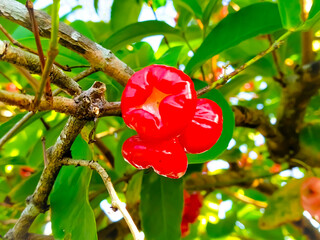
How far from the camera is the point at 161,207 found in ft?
3.35

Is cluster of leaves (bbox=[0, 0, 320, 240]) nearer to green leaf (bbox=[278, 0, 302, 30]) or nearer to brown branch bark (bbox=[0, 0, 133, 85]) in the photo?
green leaf (bbox=[278, 0, 302, 30])

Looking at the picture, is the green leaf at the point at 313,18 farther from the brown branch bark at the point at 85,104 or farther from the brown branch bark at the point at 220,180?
the brown branch bark at the point at 220,180

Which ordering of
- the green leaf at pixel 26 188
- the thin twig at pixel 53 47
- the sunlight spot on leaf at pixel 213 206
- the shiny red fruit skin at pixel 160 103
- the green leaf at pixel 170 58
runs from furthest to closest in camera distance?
1. the sunlight spot on leaf at pixel 213 206
2. the green leaf at pixel 26 188
3. the green leaf at pixel 170 58
4. the shiny red fruit skin at pixel 160 103
5. the thin twig at pixel 53 47

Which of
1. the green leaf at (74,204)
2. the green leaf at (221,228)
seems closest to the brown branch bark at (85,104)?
the green leaf at (74,204)

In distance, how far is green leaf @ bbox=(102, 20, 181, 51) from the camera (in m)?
0.93

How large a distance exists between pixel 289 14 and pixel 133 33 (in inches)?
14.8

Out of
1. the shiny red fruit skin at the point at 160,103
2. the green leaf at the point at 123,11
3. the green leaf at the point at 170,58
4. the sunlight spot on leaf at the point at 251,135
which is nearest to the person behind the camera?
the shiny red fruit skin at the point at 160,103

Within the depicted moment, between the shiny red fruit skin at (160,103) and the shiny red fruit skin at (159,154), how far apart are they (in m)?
0.04

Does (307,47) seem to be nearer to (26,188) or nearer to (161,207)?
(161,207)

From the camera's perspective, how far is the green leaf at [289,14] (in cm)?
74

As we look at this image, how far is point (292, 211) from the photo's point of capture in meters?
1.29

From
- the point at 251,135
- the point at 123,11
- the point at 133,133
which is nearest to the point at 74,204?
the point at 133,133

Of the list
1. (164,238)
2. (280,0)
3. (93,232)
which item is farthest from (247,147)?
(93,232)

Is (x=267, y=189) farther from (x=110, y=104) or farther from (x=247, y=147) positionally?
(x=110, y=104)
